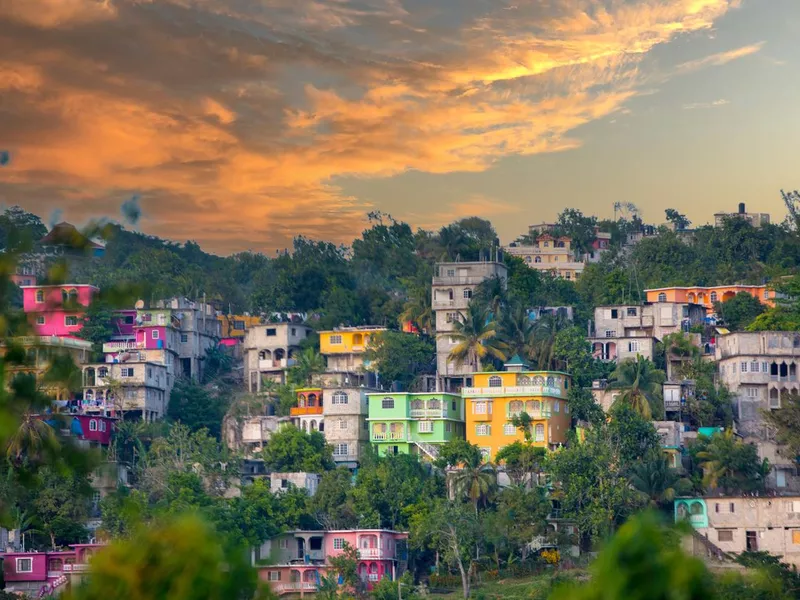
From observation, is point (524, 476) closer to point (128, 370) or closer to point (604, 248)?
point (128, 370)

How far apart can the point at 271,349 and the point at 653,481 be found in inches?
904

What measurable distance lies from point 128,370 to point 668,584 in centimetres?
5831

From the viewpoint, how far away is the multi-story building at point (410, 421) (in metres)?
60.6

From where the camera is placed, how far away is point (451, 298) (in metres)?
67.8

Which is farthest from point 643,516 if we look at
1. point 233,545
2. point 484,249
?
point 484,249

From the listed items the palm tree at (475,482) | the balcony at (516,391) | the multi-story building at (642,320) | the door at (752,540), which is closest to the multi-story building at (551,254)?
the multi-story building at (642,320)

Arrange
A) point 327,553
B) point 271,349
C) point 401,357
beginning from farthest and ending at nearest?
1. point 271,349
2. point 401,357
3. point 327,553

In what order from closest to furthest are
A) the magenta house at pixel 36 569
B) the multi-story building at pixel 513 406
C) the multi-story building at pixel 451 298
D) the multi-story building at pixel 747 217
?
the magenta house at pixel 36 569 < the multi-story building at pixel 513 406 < the multi-story building at pixel 451 298 < the multi-story building at pixel 747 217

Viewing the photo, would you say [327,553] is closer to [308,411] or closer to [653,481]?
[308,411]

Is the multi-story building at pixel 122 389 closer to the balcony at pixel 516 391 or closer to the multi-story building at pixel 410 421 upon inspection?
the multi-story building at pixel 410 421

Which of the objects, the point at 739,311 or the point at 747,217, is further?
the point at 747,217

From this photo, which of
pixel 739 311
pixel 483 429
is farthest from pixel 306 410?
pixel 739 311

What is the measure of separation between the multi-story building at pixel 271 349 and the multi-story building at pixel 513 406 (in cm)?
1128

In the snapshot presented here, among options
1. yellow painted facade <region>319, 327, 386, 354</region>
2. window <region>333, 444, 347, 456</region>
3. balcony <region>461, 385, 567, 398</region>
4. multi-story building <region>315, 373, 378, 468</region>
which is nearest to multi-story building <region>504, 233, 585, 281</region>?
yellow painted facade <region>319, 327, 386, 354</region>
